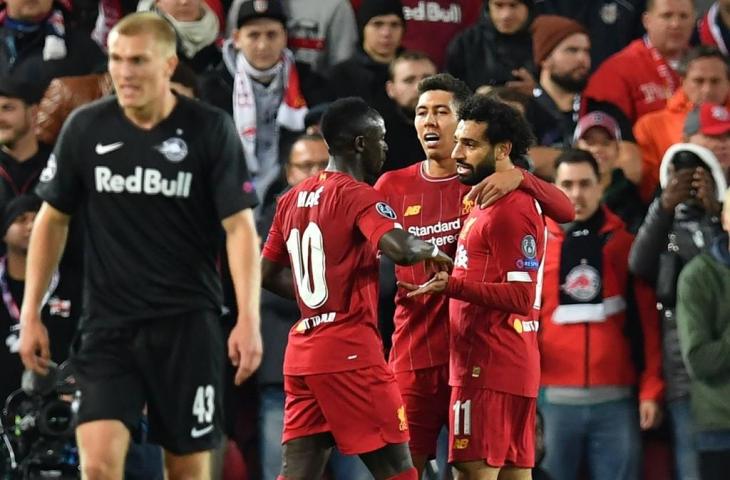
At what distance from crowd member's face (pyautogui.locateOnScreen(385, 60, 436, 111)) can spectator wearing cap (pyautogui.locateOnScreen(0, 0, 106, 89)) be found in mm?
1918

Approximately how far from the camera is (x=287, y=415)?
22.0 ft

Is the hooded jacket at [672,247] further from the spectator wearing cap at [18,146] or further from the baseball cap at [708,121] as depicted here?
the spectator wearing cap at [18,146]

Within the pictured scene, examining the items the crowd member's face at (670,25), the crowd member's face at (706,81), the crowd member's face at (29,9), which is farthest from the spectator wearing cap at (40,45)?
the crowd member's face at (706,81)

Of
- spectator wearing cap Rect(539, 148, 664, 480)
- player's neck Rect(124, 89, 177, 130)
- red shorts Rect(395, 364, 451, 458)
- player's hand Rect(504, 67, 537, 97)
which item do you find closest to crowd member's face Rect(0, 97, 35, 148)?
player's hand Rect(504, 67, 537, 97)

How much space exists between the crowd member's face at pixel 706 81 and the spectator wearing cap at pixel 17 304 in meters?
3.91

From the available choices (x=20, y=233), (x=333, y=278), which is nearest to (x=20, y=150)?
(x=20, y=233)

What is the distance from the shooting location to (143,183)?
6.67 m

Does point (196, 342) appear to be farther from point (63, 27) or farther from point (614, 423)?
point (63, 27)

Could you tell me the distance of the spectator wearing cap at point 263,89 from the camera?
9.92m

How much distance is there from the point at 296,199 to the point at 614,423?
282 centimetres

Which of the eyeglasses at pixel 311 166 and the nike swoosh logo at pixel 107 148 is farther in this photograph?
the eyeglasses at pixel 311 166

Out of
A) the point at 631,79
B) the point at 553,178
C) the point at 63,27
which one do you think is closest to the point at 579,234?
the point at 553,178

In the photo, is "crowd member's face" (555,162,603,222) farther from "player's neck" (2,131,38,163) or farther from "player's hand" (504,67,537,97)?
"player's neck" (2,131,38,163)

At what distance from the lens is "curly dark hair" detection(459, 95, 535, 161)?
6.81 metres
